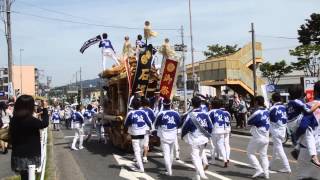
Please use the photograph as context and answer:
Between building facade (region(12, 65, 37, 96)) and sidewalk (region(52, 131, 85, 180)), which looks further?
building facade (region(12, 65, 37, 96))

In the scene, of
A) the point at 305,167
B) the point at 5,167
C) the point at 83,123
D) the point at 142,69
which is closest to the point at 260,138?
the point at 305,167

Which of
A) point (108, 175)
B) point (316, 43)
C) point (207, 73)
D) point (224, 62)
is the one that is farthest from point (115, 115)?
point (316, 43)

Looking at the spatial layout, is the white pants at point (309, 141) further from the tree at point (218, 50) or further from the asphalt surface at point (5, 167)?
the tree at point (218, 50)

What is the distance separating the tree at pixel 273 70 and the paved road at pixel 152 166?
121ft

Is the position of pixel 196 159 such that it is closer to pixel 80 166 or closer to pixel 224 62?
pixel 80 166

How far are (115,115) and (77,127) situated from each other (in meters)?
2.04

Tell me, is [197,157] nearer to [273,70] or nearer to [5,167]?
[5,167]

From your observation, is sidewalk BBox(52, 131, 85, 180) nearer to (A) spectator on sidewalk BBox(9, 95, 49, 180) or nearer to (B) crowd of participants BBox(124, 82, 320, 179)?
(B) crowd of participants BBox(124, 82, 320, 179)

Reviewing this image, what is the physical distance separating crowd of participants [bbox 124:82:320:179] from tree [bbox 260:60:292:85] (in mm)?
40047

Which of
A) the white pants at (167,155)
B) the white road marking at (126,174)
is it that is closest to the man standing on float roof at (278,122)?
the white pants at (167,155)

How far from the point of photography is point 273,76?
55344mm

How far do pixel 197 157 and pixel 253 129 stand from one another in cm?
146

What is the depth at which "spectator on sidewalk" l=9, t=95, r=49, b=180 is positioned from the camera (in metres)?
6.55

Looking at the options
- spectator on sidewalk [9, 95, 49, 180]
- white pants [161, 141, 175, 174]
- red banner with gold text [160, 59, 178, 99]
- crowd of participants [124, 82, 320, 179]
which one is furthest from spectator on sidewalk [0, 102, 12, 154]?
spectator on sidewalk [9, 95, 49, 180]
